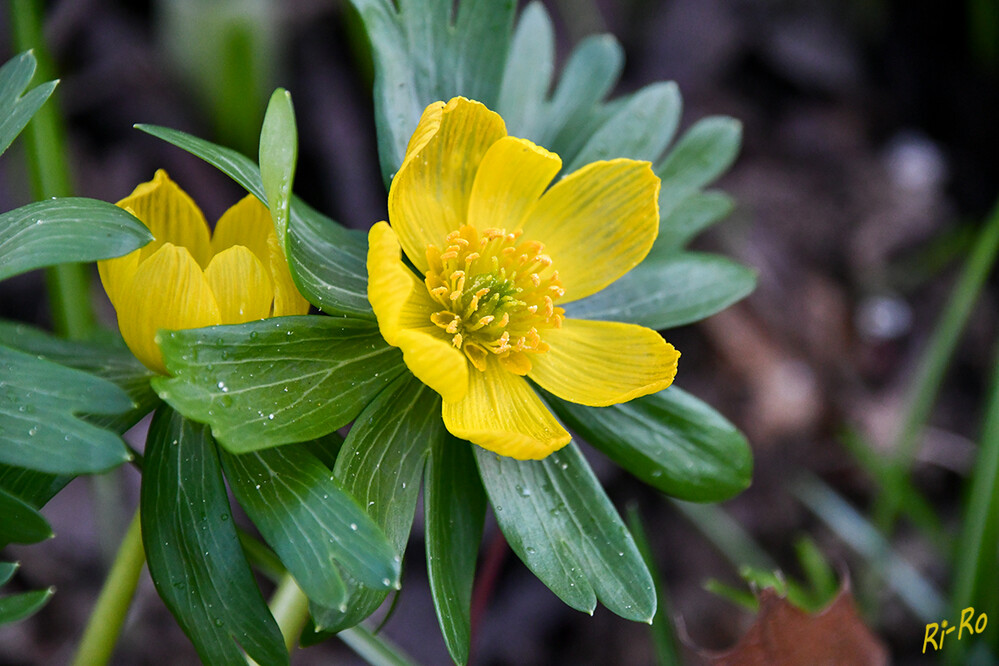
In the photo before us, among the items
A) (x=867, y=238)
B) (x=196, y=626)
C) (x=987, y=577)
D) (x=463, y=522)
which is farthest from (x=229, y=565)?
(x=867, y=238)

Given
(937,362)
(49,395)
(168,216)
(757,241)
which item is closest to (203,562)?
(49,395)

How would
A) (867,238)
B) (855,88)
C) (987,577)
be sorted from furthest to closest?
(855,88), (867,238), (987,577)

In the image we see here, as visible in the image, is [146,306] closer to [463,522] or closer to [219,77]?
[463,522]

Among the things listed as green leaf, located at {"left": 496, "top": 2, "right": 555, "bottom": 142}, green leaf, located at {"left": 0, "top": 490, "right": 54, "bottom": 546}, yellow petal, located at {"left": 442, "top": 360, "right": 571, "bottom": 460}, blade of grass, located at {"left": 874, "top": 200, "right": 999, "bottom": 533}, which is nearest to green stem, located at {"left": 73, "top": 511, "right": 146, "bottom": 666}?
green leaf, located at {"left": 0, "top": 490, "right": 54, "bottom": 546}

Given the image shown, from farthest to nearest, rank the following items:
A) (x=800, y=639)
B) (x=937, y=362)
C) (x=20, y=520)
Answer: (x=937, y=362) < (x=800, y=639) < (x=20, y=520)

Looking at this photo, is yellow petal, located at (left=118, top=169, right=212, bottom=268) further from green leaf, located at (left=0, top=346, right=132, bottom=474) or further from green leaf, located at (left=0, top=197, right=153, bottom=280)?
green leaf, located at (left=0, top=346, right=132, bottom=474)

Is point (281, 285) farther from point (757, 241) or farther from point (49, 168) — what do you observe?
point (757, 241)
